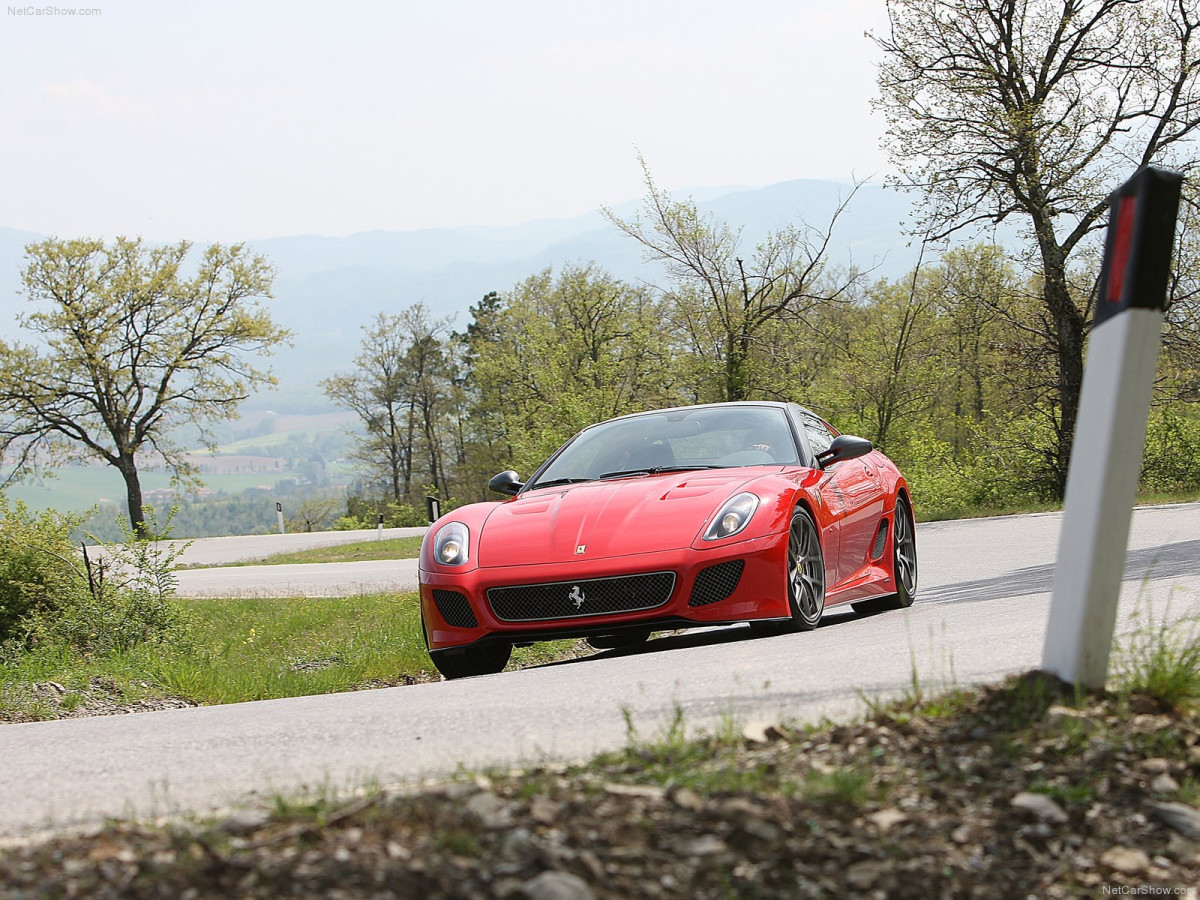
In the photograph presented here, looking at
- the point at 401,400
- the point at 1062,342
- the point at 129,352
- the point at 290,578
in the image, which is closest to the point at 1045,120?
the point at 1062,342

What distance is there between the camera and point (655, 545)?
6988mm

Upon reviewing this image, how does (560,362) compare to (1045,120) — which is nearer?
(1045,120)

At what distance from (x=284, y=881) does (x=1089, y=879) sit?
5.62ft

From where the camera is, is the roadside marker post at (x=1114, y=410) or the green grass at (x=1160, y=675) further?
the green grass at (x=1160, y=675)

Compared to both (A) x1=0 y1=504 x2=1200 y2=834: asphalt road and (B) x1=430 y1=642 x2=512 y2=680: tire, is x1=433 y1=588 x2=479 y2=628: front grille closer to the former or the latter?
(B) x1=430 y1=642 x2=512 y2=680: tire

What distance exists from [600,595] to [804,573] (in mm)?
1362

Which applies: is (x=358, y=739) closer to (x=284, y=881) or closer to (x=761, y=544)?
(x=284, y=881)

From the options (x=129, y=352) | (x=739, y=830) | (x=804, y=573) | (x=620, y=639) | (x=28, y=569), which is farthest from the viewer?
(x=129, y=352)

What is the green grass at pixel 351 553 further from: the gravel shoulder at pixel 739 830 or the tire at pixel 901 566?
the gravel shoulder at pixel 739 830

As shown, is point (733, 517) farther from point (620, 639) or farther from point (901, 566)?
point (901, 566)

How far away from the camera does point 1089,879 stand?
2.82 m

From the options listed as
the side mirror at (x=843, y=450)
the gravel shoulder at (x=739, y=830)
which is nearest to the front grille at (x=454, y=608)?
the side mirror at (x=843, y=450)

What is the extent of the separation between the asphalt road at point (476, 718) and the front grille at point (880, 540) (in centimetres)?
119

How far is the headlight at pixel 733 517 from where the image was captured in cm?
705
